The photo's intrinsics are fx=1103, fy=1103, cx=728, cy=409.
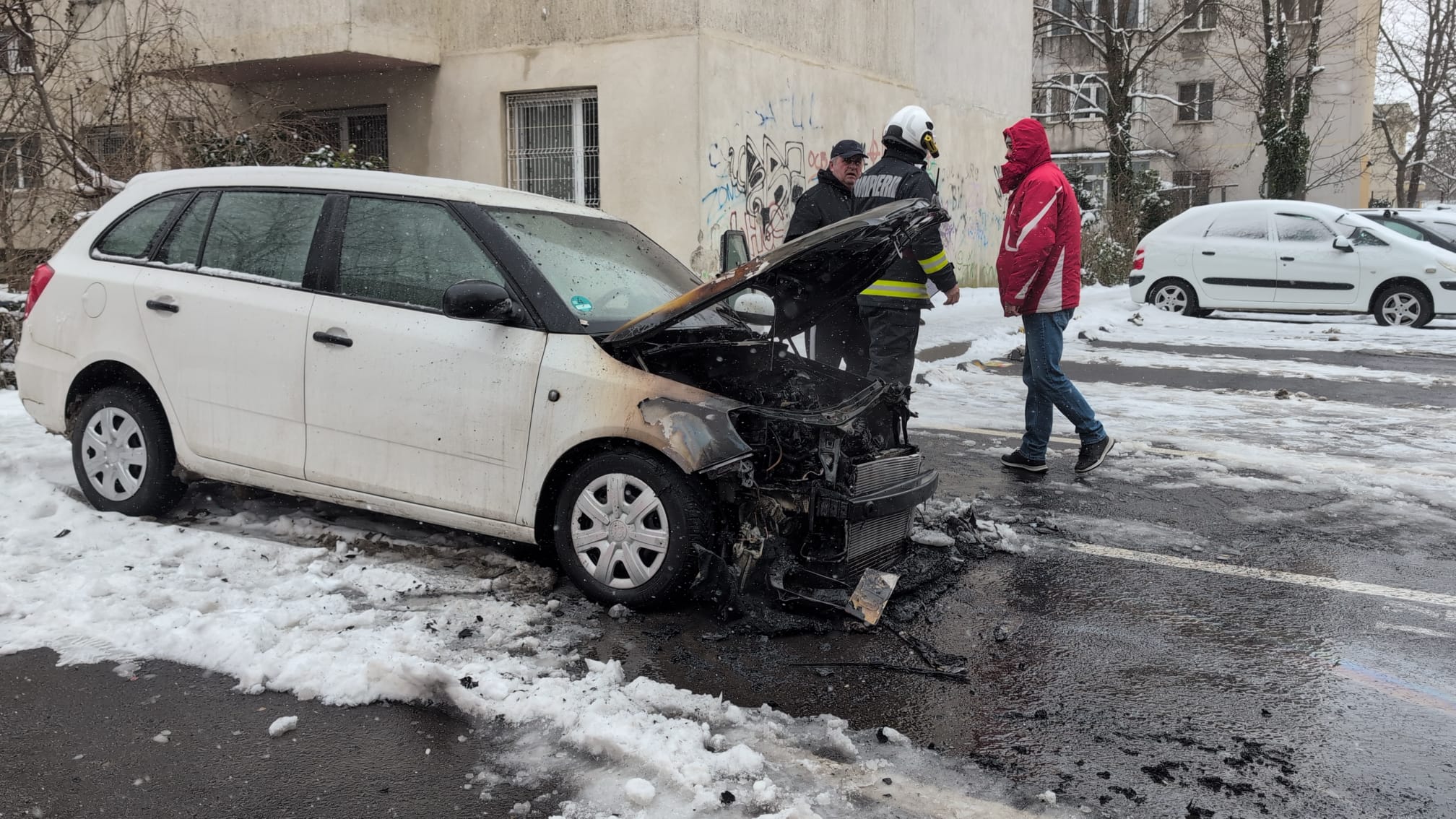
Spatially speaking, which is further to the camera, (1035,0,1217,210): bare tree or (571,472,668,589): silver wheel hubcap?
(1035,0,1217,210): bare tree

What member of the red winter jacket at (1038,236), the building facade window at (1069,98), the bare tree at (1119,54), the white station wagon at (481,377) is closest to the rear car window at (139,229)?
the white station wagon at (481,377)

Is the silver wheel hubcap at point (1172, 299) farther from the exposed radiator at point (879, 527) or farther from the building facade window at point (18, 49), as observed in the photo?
the building facade window at point (18, 49)

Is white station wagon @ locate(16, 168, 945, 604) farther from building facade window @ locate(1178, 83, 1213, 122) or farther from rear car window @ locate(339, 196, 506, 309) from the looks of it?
building facade window @ locate(1178, 83, 1213, 122)

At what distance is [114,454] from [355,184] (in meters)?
1.66

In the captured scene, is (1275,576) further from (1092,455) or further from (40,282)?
(40,282)

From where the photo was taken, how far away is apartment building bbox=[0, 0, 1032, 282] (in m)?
12.0

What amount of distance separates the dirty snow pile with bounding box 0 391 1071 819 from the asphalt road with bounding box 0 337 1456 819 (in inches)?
4.7

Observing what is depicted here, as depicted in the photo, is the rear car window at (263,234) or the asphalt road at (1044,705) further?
the rear car window at (263,234)

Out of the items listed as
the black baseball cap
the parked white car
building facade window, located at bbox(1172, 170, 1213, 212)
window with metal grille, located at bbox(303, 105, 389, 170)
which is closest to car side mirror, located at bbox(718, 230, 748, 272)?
the black baseball cap

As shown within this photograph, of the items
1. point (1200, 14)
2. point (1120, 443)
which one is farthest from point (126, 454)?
point (1200, 14)

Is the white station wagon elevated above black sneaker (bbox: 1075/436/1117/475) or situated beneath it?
elevated above

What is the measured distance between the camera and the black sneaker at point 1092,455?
645cm

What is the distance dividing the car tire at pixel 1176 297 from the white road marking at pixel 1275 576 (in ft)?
39.6

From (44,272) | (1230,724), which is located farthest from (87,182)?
(1230,724)
